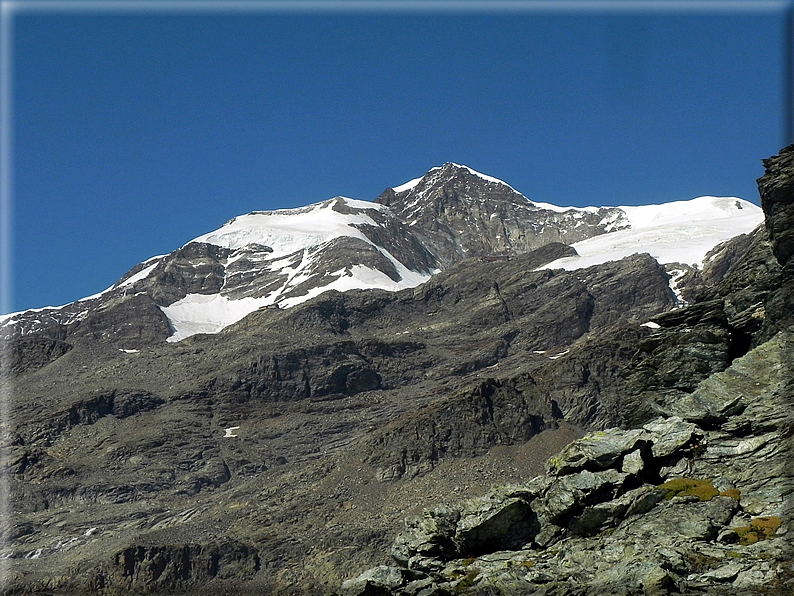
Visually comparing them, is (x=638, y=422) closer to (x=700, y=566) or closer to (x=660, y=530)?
(x=660, y=530)

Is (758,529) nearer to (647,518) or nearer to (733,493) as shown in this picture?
(733,493)

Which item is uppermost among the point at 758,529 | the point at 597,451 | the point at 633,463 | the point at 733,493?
the point at 597,451

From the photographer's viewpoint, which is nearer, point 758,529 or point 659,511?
point 758,529

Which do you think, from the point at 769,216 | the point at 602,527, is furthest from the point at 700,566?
the point at 769,216

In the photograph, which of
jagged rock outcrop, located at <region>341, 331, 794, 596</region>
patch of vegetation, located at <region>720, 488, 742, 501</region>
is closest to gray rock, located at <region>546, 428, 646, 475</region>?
jagged rock outcrop, located at <region>341, 331, 794, 596</region>

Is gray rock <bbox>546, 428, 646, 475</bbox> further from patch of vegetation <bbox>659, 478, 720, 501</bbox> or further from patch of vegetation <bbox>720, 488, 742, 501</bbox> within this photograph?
patch of vegetation <bbox>720, 488, 742, 501</bbox>

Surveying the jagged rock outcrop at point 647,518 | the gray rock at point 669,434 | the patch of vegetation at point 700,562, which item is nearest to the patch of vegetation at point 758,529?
the jagged rock outcrop at point 647,518

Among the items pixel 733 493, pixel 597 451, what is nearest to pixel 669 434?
pixel 597 451

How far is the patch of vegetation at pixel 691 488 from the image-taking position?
149ft

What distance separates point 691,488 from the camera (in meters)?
46.0

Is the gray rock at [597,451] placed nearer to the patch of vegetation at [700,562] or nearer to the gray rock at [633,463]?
the gray rock at [633,463]

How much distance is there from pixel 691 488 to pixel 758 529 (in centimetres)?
407

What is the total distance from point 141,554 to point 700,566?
6687 inches

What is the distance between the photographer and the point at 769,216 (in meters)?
66.6
